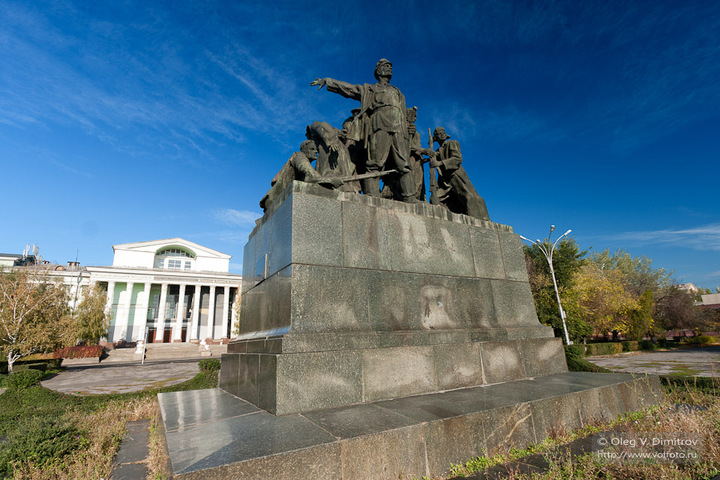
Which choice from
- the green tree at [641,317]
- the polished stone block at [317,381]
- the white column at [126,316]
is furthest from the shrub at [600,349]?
the white column at [126,316]

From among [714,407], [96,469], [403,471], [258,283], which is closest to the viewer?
[403,471]

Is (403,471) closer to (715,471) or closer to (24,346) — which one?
(715,471)

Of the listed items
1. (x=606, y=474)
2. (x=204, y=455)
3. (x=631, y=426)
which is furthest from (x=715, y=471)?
(x=204, y=455)

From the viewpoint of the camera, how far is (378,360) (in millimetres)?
4633

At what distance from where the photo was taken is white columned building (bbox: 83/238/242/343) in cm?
5803

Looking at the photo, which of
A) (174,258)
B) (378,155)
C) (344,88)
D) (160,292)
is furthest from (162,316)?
(378,155)

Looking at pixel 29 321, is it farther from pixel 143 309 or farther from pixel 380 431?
pixel 143 309

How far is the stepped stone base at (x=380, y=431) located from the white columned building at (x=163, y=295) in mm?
58100

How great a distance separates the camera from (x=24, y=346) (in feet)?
77.9

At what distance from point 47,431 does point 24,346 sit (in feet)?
86.5

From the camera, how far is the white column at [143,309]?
5760 centimetres

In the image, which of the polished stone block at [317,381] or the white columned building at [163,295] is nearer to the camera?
the polished stone block at [317,381]

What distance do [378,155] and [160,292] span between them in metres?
66.8

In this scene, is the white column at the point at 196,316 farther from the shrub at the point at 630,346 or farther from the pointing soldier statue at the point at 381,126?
the pointing soldier statue at the point at 381,126
